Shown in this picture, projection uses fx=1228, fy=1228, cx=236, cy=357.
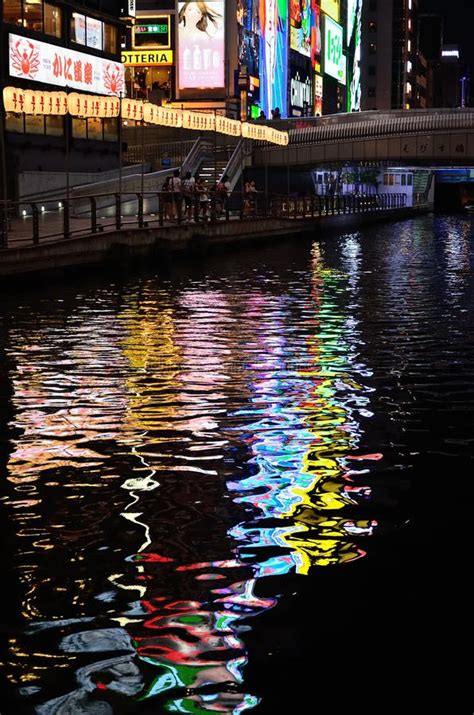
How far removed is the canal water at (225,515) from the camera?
5195 millimetres

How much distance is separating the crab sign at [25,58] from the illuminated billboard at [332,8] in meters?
98.0

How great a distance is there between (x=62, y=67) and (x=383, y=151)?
73.6ft

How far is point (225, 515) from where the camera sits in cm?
767

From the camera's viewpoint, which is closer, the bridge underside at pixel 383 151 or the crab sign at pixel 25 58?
the crab sign at pixel 25 58

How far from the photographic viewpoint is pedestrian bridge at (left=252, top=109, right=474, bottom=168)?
71.6 m

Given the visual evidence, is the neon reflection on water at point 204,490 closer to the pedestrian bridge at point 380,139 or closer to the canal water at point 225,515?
the canal water at point 225,515

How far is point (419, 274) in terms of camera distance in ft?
105

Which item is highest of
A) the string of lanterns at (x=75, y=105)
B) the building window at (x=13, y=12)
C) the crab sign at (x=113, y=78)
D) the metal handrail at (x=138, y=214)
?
the building window at (x=13, y=12)

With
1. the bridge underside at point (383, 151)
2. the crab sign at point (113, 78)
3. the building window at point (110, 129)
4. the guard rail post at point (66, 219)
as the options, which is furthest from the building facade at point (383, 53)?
the guard rail post at point (66, 219)

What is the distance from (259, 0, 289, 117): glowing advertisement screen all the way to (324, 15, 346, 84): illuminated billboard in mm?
26808

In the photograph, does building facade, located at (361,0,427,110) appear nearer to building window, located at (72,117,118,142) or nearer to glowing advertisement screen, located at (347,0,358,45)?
glowing advertisement screen, located at (347,0,358,45)

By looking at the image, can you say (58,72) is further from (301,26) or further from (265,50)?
(301,26)

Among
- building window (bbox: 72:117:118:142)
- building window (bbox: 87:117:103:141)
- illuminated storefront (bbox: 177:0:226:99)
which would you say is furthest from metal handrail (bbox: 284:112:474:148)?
illuminated storefront (bbox: 177:0:226:99)

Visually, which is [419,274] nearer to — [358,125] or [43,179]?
[43,179]
